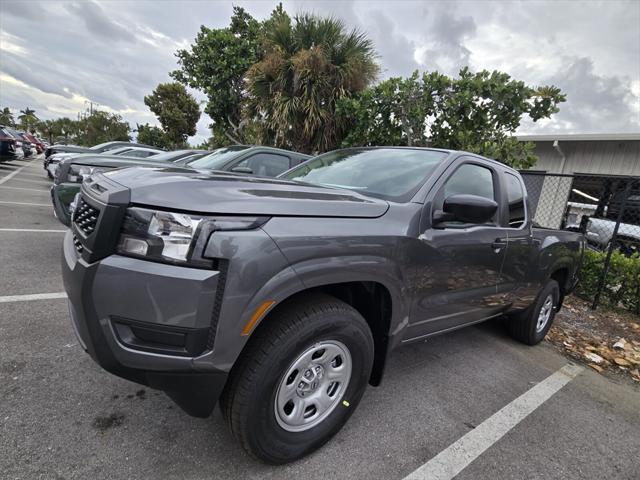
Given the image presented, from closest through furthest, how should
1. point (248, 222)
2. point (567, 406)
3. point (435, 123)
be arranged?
point (248, 222) < point (567, 406) < point (435, 123)

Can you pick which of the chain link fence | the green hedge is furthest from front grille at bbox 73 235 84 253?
the green hedge

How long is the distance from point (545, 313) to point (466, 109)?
4292 millimetres

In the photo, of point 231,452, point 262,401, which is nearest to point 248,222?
point 262,401

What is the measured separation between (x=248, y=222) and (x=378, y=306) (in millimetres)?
1006

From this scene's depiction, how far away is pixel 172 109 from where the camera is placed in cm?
2639

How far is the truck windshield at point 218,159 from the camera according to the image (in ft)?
17.7

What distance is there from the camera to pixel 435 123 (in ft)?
24.4

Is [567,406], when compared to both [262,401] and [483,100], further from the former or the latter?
[483,100]

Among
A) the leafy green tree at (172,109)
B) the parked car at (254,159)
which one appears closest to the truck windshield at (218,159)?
the parked car at (254,159)

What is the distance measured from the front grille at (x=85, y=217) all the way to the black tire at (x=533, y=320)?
3928mm

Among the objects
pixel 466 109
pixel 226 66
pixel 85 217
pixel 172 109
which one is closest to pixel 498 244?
pixel 85 217

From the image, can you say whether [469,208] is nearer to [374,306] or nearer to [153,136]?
[374,306]

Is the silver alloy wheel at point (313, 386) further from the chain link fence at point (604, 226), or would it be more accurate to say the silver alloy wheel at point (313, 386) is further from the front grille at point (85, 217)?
the chain link fence at point (604, 226)

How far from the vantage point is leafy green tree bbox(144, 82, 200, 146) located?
2634cm
